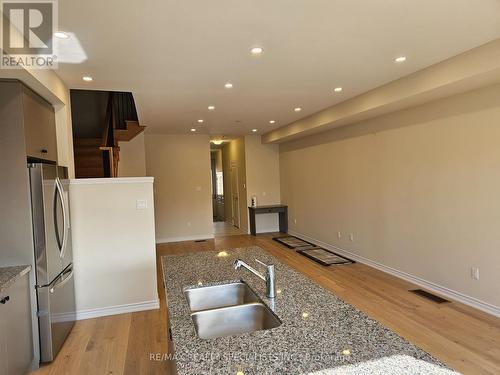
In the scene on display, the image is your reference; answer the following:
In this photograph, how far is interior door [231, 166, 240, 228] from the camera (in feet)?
30.2

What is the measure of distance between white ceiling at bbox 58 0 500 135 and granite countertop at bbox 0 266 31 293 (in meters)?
1.81

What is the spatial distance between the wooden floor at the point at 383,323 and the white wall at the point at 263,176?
13.5 ft

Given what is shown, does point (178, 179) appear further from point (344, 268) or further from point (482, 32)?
point (482, 32)

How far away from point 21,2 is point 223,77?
1894 millimetres

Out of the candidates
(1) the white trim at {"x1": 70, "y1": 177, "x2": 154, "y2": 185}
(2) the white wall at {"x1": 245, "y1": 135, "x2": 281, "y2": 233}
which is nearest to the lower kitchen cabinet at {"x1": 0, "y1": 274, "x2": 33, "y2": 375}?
(1) the white trim at {"x1": 70, "y1": 177, "x2": 154, "y2": 185}

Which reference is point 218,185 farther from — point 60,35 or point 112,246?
point 60,35

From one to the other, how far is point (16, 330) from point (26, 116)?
1659 mm

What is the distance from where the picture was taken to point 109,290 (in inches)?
142

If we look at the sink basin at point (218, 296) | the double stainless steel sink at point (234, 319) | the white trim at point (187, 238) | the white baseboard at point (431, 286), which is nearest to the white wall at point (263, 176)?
the white trim at point (187, 238)

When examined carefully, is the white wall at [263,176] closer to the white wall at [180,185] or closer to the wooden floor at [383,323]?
the white wall at [180,185]

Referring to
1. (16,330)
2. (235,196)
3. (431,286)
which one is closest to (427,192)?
(431,286)

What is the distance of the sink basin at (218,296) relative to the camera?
191 cm

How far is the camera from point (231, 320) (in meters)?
1.65

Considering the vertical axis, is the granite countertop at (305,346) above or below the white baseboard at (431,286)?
above
